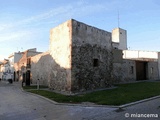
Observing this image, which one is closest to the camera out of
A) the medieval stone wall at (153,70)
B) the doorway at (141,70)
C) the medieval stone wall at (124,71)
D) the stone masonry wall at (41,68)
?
the stone masonry wall at (41,68)

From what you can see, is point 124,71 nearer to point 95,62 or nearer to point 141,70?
point 141,70

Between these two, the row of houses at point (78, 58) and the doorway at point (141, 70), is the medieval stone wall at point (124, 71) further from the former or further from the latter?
the row of houses at point (78, 58)

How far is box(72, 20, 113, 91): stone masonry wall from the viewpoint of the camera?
47.7ft

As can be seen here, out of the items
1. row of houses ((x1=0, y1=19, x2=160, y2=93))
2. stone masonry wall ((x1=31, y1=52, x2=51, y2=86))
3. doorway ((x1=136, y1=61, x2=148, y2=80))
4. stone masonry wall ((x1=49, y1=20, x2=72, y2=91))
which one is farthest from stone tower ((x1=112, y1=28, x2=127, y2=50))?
stone masonry wall ((x1=49, y1=20, x2=72, y2=91))

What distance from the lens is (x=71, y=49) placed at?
47.0 feet

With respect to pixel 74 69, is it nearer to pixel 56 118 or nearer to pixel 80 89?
pixel 80 89

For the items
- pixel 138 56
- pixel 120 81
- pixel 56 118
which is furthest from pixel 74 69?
pixel 138 56

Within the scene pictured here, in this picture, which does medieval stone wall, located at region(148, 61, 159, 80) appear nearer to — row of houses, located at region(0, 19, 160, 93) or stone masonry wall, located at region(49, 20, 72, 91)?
row of houses, located at region(0, 19, 160, 93)

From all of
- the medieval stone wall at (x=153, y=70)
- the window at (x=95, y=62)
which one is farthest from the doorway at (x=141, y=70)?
the window at (x=95, y=62)

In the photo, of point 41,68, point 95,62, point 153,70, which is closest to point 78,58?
point 95,62

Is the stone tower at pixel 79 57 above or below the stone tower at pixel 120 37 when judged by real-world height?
below

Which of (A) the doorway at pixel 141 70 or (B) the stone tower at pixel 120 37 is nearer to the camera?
(A) the doorway at pixel 141 70

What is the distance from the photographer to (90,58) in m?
15.8

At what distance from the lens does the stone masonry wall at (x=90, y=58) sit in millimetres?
14535
